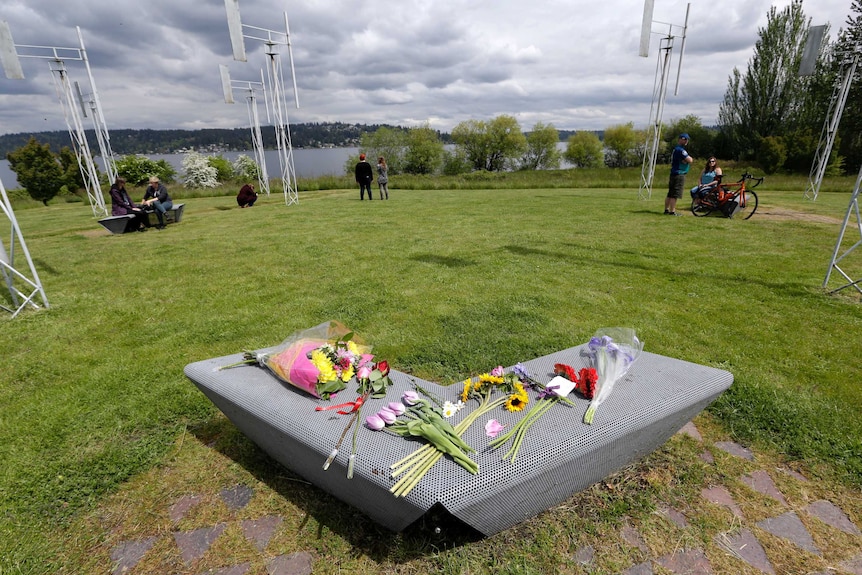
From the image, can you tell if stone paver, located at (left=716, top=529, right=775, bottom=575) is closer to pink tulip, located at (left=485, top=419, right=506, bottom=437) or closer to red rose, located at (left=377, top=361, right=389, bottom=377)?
pink tulip, located at (left=485, top=419, right=506, bottom=437)

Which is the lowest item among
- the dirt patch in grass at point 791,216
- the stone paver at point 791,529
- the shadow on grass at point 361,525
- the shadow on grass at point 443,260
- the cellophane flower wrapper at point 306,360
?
the shadow on grass at point 361,525

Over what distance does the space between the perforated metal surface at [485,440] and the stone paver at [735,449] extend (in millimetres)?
559

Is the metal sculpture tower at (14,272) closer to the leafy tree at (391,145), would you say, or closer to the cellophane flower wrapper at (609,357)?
the cellophane flower wrapper at (609,357)

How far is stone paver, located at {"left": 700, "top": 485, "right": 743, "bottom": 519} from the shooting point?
7.38ft

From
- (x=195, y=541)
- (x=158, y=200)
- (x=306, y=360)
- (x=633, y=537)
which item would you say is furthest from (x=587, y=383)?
(x=158, y=200)

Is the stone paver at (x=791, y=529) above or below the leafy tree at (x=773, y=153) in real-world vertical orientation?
below

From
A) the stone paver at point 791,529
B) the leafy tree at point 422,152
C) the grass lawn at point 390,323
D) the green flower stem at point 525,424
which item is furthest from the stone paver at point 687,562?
the leafy tree at point 422,152

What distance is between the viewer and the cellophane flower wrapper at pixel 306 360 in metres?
2.33

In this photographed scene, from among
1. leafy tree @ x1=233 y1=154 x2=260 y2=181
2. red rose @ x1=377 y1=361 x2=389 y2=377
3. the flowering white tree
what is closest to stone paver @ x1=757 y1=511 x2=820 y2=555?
red rose @ x1=377 y1=361 x2=389 y2=377

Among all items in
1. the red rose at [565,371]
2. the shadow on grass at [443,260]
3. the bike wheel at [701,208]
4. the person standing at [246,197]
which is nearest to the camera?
the red rose at [565,371]

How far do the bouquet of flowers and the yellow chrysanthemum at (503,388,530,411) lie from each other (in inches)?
35.6

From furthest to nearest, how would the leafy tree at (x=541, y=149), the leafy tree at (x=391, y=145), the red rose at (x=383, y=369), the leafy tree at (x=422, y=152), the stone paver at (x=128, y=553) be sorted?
the leafy tree at (x=541, y=149), the leafy tree at (x=391, y=145), the leafy tree at (x=422, y=152), the red rose at (x=383, y=369), the stone paver at (x=128, y=553)

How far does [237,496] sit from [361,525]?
32.3 inches

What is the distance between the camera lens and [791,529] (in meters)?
2.13
